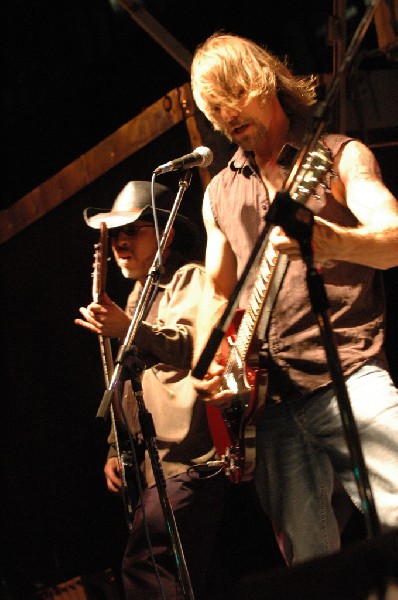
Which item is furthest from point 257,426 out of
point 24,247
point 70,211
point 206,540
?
point 24,247

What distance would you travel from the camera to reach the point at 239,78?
9.04 ft

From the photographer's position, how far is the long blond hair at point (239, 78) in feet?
9.04

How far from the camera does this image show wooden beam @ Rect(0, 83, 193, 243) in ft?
13.3

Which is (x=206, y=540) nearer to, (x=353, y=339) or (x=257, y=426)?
(x=257, y=426)

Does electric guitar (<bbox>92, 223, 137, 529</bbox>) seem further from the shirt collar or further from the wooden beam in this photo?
the wooden beam

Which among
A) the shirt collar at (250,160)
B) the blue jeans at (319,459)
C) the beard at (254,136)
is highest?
the beard at (254,136)

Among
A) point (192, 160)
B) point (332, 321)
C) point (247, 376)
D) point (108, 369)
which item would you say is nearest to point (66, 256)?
point (108, 369)

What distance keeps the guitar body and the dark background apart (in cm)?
187

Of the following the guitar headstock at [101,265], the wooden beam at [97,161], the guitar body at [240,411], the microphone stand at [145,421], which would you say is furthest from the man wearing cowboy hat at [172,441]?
the wooden beam at [97,161]

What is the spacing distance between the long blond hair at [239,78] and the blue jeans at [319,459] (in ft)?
3.62

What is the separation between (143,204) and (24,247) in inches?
74.0

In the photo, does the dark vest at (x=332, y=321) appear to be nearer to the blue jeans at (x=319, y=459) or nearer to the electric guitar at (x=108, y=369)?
the blue jeans at (x=319, y=459)

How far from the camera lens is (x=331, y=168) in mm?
2492

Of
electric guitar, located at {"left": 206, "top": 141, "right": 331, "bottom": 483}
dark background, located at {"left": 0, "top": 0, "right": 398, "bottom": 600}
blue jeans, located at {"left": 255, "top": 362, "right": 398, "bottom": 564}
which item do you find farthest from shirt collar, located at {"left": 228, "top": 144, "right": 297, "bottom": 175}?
dark background, located at {"left": 0, "top": 0, "right": 398, "bottom": 600}
